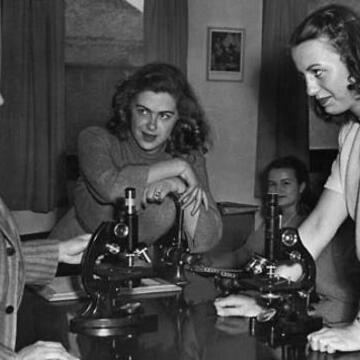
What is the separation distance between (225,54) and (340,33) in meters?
4.16

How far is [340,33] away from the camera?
6.51ft

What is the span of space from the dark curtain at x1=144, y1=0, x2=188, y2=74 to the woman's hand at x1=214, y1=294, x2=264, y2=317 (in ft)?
12.1

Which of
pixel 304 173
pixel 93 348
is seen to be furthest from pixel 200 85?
pixel 93 348

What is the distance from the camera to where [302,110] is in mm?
6160

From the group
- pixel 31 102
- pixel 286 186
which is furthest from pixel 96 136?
pixel 31 102

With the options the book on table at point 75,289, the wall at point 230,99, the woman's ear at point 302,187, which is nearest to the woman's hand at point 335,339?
the book on table at point 75,289

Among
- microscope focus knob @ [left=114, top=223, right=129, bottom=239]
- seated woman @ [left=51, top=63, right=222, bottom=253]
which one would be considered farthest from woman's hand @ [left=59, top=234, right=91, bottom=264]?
seated woman @ [left=51, top=63, right=222, bottom=253]

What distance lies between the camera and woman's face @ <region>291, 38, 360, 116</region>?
6.47 feet

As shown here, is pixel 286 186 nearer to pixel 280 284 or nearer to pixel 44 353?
pixel 280 284

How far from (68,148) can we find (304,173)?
6.26 ft

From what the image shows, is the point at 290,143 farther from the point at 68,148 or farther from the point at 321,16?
the point at 321,16

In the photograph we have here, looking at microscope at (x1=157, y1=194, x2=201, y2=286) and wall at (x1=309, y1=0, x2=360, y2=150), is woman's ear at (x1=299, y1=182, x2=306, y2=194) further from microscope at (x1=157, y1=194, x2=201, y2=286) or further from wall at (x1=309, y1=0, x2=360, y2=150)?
wall at (x1=309, y1=0, x2=360, y2=150)

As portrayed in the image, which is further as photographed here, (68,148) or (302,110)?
(302,110)

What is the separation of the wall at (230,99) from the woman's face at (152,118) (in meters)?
2.91
